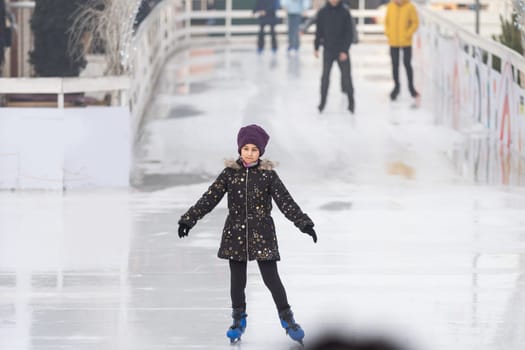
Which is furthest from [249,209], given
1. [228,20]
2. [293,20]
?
[228,20]

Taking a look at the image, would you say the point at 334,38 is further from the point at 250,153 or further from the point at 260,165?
the point at 250,153

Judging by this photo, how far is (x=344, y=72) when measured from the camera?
22.5 meters

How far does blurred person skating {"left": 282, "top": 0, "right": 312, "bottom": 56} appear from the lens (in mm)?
34188

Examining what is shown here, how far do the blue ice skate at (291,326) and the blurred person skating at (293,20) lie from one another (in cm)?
2531

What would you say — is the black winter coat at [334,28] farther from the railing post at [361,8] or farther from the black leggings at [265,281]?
the railing post at [361,8]

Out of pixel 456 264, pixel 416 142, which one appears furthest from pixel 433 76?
pixel 456 264

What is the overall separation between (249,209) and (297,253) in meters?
3.14

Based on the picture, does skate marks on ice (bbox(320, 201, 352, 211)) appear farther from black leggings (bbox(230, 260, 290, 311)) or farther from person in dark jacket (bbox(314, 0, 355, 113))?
person in dark jacket (bbox(314, 0, 355, 113))

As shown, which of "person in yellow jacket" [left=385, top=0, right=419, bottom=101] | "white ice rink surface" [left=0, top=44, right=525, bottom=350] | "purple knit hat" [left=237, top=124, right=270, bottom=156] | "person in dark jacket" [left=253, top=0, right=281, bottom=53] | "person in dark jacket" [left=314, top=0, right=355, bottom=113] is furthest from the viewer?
"person in dark jacket" [left=253, top=0, right=281, bottom=53]

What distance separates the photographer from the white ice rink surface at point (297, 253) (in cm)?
955

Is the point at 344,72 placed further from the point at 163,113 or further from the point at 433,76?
the point at 433,76

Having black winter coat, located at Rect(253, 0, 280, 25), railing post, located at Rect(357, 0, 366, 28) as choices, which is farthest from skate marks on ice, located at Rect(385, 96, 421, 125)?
railing post, located at Rect(357, 0, 366, 28)

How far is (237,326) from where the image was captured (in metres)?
9.11

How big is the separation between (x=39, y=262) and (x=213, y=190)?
9.90 feet
